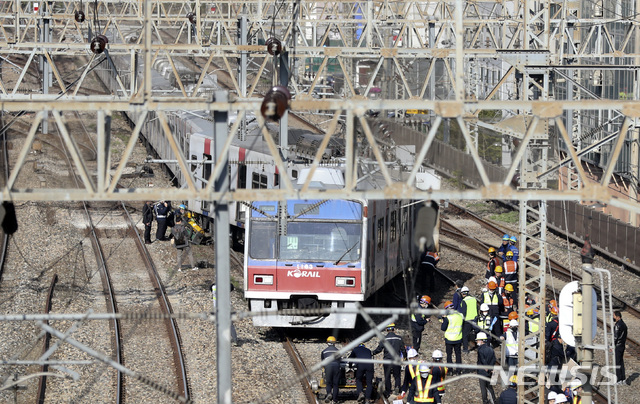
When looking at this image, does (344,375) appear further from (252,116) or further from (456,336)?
(252,116)

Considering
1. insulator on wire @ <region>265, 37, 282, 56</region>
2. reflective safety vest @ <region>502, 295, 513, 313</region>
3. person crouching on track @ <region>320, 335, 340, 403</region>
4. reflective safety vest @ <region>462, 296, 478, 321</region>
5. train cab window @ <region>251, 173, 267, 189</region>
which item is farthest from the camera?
train cab window @ <region>251, 173, 267, 189</region>

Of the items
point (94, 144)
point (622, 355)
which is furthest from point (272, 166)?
point (94, 144)

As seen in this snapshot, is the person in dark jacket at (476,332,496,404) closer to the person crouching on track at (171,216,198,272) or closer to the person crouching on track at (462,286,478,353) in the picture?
the person crouching on track at (462,286,478,353)

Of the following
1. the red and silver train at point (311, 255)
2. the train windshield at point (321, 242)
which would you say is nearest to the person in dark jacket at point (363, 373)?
the red and silver train at point (311, 255)

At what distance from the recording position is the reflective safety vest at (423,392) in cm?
1401

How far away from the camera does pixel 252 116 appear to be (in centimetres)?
2711

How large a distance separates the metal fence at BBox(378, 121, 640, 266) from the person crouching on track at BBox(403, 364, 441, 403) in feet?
20.6

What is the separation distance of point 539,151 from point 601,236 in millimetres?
13334

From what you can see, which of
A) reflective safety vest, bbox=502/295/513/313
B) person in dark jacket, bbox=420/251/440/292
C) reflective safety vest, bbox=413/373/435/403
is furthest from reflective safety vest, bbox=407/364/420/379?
person in dark jacket, bbox=420/251/440/292

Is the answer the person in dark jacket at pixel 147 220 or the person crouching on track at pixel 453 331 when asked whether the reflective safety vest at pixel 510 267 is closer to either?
the person crouching on track at pixel 453 331

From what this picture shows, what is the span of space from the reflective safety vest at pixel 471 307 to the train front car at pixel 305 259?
1772mm

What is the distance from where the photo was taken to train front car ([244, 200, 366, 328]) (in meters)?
18.1

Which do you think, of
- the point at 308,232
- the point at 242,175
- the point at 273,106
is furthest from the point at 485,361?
the point at 242,175

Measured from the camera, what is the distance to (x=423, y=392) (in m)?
14.1
